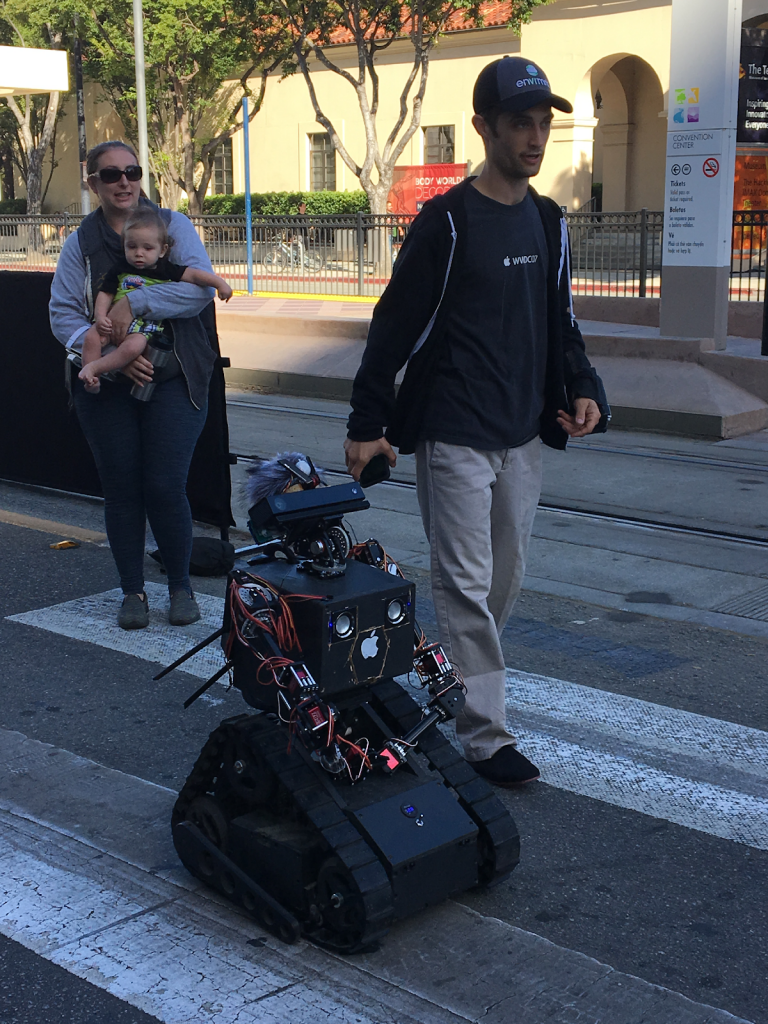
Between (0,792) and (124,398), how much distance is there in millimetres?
1803

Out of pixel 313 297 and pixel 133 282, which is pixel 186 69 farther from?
pixel 133 282

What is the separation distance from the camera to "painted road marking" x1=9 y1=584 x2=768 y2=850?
370 cm

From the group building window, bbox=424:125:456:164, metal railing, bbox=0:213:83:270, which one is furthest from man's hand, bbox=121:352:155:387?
building window, bbox=424:125:456:164

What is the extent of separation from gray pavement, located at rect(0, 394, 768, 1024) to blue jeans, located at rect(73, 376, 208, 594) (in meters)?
0.36

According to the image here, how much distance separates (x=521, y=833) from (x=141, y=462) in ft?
7.92

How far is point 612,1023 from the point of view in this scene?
103 inches

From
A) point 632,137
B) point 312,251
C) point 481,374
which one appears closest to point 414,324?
point 481,374

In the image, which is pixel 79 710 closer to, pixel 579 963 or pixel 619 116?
pixel 579 963

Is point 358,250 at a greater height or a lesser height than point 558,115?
lesser

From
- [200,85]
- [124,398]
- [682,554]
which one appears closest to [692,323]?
[682,554]

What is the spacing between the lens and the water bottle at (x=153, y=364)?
4883mm

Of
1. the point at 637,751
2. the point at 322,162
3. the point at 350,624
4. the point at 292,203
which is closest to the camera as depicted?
the point at 350,624

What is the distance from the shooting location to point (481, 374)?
11.7ft

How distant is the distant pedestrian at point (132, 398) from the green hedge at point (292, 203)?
96.2 ft
